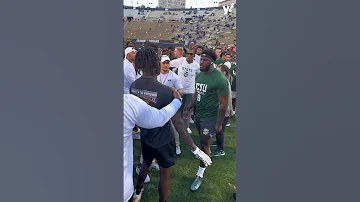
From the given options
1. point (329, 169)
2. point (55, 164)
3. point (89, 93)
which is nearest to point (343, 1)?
point (329, 169)

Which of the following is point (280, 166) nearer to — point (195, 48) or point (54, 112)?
point (54, 112)

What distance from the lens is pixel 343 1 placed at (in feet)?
4.00

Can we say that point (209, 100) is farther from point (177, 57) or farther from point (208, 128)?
point (177, 57)

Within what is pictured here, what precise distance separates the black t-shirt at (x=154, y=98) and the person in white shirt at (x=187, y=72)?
1852 millimetres

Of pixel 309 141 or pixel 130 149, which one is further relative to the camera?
pixel 130 149

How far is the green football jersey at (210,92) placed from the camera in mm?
3266

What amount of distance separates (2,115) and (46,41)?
337mm

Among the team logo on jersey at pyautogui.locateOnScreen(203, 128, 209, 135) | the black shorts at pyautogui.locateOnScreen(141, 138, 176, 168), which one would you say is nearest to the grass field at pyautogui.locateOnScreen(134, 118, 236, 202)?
the black shorts at pyautogui.locateOnScreen(141, 138, 176, 168)

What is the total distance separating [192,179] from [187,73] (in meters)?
1.60

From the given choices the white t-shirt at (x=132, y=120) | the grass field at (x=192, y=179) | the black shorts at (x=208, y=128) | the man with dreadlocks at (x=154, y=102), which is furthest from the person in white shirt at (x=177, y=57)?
the white t-shirt at (x=132, y=120)

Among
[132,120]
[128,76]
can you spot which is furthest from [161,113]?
[128,76]

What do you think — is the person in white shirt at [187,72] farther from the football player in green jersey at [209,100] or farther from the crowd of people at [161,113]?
the football player in green jersey at [209,100]

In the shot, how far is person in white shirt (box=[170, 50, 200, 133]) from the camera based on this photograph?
14.6 ft

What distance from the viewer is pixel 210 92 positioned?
10.9 ft
